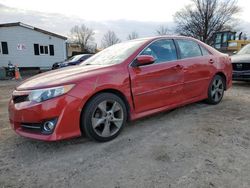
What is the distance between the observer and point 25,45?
2188 cm

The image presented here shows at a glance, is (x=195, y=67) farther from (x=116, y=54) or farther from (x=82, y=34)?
(x=82, y=34)

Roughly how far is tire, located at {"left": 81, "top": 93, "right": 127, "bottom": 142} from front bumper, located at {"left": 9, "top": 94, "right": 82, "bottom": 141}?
5.2 inches

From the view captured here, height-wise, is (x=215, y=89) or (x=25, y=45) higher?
(x=25, y=45)

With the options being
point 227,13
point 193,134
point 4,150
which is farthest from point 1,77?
point 227,13

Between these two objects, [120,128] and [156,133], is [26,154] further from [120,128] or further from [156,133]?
[156,133]

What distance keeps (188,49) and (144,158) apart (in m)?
2.63

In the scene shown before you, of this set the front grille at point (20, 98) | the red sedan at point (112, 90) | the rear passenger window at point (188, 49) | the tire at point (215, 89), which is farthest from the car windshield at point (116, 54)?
the tire at point (215, 89)

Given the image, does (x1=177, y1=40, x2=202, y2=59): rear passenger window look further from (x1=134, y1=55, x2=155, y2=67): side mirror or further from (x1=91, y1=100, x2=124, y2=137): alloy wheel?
(x1=91, y1=100, x2=124, y2=137): alloy wheel

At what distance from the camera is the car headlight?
3.07 metres

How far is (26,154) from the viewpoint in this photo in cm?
321

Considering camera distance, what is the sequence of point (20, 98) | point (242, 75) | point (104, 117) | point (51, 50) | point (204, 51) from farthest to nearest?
point (51, 50) → point (242, 75) → point (204, 51) → point (104, 117) → point (20, 98)

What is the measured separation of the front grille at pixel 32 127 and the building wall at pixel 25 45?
20.2m

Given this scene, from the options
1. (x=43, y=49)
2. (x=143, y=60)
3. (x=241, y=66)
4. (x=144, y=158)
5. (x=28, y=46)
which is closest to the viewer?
(x=144, y=158)

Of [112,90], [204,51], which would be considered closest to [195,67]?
[204,51]
